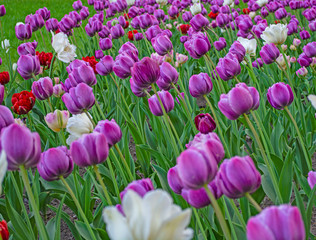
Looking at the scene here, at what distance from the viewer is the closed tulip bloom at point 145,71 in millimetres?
1443

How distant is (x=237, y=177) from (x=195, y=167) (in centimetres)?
10

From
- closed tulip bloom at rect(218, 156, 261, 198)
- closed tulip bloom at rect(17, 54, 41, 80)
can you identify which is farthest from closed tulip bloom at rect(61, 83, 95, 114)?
closed tulip bloom at rect(218, 156, 261, 198)

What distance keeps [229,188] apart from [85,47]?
4482 millimetres

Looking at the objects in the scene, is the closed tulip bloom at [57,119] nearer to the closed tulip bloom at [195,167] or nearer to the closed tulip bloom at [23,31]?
the closed tulip bloom at [195,167]

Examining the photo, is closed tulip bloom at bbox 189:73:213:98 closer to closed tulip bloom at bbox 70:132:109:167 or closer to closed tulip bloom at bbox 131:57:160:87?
closed tulip bloom at bbox 131:57:160:87

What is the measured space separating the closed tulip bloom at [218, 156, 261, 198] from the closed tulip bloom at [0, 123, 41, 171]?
0.35m

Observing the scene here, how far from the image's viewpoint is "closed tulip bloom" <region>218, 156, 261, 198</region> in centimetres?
79

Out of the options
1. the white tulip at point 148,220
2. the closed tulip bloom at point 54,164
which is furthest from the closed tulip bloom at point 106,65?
the white tulip at point 148,220

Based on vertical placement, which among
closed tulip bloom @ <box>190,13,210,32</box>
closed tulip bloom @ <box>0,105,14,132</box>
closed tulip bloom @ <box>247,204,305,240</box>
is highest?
closed tulip bloom @ <box>190,13,210,32</box>

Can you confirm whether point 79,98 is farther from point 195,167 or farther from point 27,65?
point 195,167

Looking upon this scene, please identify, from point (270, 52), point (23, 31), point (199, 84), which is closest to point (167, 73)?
point (199, 84)

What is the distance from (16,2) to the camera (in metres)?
10.4

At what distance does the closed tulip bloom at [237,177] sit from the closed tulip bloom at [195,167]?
0.05 metres

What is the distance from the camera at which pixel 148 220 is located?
0.51 metres
